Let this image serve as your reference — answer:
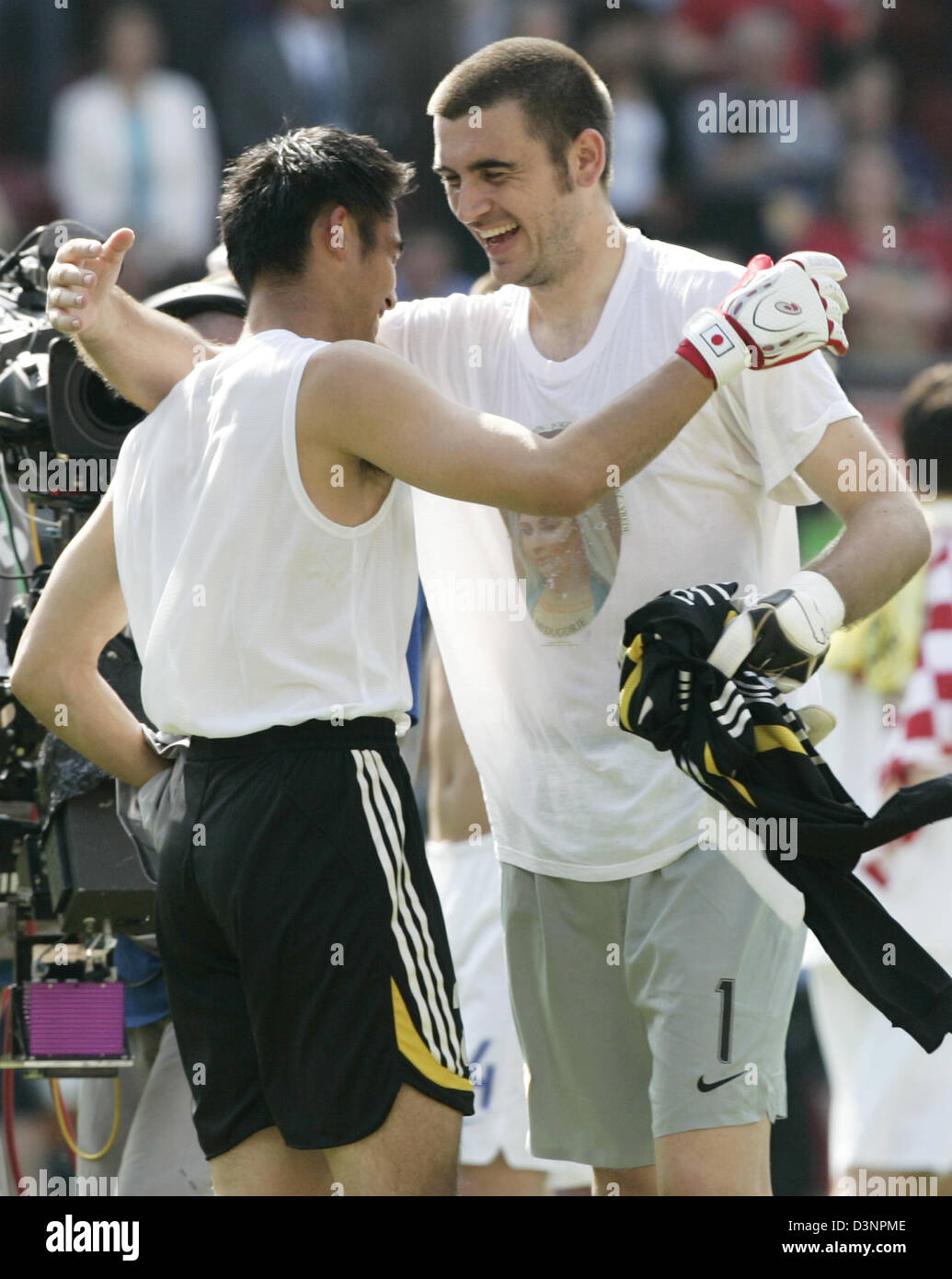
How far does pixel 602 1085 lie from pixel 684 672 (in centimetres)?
83

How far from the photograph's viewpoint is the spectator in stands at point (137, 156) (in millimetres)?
8180

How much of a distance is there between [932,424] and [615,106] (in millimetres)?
5598

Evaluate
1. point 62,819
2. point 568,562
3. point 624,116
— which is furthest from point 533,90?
point 624,116

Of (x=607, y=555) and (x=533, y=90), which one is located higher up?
(x=533, y=90)

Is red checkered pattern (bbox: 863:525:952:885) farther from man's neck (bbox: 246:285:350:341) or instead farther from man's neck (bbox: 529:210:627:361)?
man's neck (bbox: 246:285:350:341)

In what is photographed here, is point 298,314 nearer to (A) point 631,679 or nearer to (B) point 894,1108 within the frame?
(A) point 631,679

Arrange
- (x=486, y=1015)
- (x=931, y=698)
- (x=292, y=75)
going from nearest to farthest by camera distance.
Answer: (x=931, y=698), (x=486, y=1015), (x=292, y=75)

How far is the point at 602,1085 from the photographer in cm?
315

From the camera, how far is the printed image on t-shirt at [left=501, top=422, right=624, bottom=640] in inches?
119

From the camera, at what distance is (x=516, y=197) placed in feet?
10.4

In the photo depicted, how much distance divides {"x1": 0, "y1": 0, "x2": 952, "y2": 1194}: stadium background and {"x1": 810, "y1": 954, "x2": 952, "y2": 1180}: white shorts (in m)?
3.47
